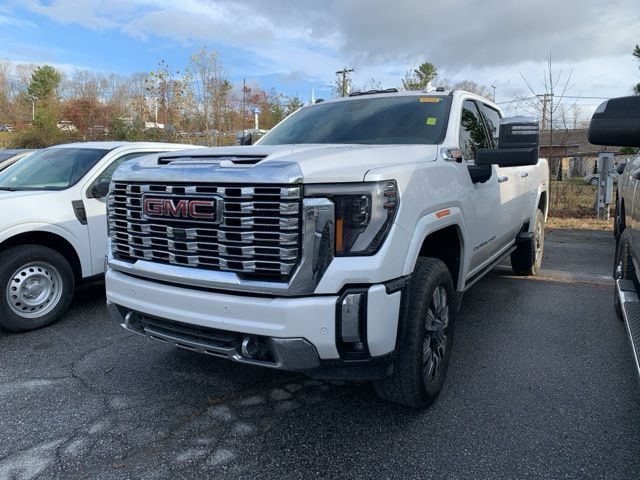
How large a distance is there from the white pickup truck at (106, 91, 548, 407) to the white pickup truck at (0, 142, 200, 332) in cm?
181

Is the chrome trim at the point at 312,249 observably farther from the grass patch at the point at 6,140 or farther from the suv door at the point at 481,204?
the grass patch at the point at 6,140

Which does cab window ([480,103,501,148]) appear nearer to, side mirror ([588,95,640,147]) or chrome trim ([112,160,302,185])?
side mirror ([588,95,640,147])

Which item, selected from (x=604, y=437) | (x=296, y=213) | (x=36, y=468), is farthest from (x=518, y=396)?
(x=36, y=468)

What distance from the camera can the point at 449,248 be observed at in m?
3.47

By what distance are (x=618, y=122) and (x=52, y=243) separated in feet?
15.4

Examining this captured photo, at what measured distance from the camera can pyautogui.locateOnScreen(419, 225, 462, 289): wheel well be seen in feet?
10.7

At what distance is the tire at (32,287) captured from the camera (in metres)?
4.36

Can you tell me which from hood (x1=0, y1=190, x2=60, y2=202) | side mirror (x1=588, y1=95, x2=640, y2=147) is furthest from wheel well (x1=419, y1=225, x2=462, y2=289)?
hood (x1=0, y1=190, x2=60, y2=202)

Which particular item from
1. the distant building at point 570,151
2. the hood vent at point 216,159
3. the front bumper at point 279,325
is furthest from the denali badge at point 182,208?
the distant building at point 570,151

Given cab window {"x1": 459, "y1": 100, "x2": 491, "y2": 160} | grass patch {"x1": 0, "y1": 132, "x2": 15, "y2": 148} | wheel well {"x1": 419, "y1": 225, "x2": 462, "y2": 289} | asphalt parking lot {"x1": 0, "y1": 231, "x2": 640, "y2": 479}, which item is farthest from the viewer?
grass patch {"x1": 0, "y1": 132, "x2": 15, "y2": 148}

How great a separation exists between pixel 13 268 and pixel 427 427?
3.72 meters

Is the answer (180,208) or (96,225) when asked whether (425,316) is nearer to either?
(180,208)

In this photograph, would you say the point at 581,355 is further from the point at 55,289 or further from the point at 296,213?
the point at 55,289

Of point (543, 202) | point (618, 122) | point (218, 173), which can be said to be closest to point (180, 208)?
point (218, 173)
